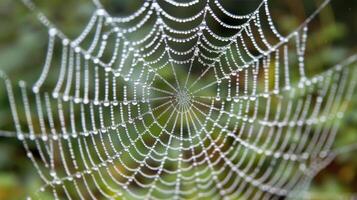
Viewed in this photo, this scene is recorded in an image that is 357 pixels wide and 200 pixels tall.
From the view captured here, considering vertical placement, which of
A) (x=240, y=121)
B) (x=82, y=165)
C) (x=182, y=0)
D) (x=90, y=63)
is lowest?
(x=82, y=165)

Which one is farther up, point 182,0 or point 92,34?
point 182,0

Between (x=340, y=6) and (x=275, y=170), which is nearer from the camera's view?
(x=275, y=170)

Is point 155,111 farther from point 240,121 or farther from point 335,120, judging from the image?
point 335,120

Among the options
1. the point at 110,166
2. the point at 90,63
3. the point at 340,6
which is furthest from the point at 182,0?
the point at 340,6

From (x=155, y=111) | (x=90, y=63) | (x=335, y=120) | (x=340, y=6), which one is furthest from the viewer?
(x=340, y=6)

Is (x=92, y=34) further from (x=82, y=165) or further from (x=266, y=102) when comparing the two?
(x=266, y=102)

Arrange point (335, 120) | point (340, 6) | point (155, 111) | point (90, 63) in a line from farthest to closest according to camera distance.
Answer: point (340, 6)
point (335, 120)
point (90, 63)
point (155, 111)
